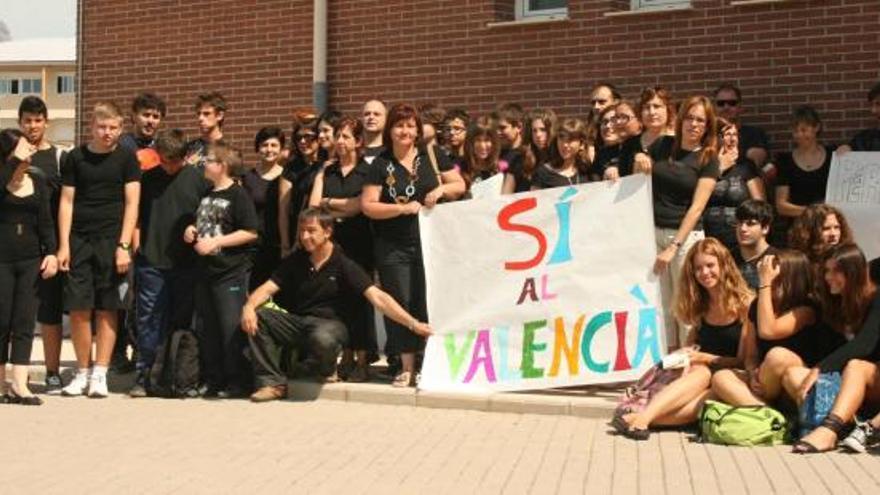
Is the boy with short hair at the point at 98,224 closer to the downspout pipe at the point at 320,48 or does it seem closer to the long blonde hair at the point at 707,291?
the downspout pipe at the point at 320,48

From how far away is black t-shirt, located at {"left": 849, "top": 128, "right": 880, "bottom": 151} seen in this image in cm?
1034

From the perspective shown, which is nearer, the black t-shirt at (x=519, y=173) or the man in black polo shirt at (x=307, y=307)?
the man in black polo shirt at (x=307, y=307)

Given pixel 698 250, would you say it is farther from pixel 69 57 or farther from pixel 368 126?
pixel 69 57

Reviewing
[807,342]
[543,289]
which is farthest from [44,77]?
[807,342]

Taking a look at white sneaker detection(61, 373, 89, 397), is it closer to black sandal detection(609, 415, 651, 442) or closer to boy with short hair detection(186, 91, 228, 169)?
boy with short hair detection(186, 91, 228, 169)

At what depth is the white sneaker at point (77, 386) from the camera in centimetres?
1087

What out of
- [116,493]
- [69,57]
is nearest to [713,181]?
[116,493]

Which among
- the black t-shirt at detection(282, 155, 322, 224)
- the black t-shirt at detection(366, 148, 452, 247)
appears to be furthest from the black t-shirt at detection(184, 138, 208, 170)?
the black t-shirt at detection(366, 148, 452, 247)

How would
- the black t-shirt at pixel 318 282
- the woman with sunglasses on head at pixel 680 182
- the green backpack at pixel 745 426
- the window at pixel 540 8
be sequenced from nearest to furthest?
1. the green backpack at pixel 745 426
2. the woman with sunglasses on head at pixel 680 182
3. the black t-shirt at pixel 318 282
4. the window at pixel 540 8

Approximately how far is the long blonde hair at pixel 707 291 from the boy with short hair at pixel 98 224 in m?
4.18

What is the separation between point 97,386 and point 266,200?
192cm

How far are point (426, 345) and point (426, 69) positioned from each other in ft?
13.6

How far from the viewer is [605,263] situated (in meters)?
10.0

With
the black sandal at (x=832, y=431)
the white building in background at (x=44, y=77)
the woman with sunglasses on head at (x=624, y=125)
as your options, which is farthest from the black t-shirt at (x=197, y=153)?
the white building in background at (x=44, y=77)
